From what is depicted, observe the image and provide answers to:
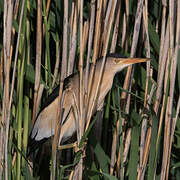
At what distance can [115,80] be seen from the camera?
1.61 metres

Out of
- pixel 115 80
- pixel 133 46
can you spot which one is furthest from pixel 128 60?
pixel 115 80

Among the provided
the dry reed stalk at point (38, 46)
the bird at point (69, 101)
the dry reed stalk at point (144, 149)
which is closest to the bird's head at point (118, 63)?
the bird at point (69, 101)

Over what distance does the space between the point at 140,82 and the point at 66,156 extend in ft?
1.51

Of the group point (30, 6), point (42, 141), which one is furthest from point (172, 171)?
point (30, 6)

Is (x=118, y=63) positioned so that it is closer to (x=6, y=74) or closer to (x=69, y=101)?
(x=69, y=101)

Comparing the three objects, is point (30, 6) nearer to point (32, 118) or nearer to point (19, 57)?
point (19, 57)

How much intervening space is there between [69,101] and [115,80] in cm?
23

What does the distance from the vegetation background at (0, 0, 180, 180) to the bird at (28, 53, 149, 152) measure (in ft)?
0.12

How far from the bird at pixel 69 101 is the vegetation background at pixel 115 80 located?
36mm

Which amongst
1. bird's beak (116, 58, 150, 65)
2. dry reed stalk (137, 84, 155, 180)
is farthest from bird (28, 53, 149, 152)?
dry reed stalk (137, 84, 155, 180)

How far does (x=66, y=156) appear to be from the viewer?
5.51 feet

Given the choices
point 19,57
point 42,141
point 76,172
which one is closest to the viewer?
point 76,172

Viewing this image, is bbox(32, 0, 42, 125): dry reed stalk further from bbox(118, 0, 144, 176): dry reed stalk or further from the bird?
bbox(118, 0, 144, 176): dry reed stalk

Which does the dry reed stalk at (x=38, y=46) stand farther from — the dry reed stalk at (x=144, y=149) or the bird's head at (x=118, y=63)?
the dry reed stalk at (x=144, y=149)
